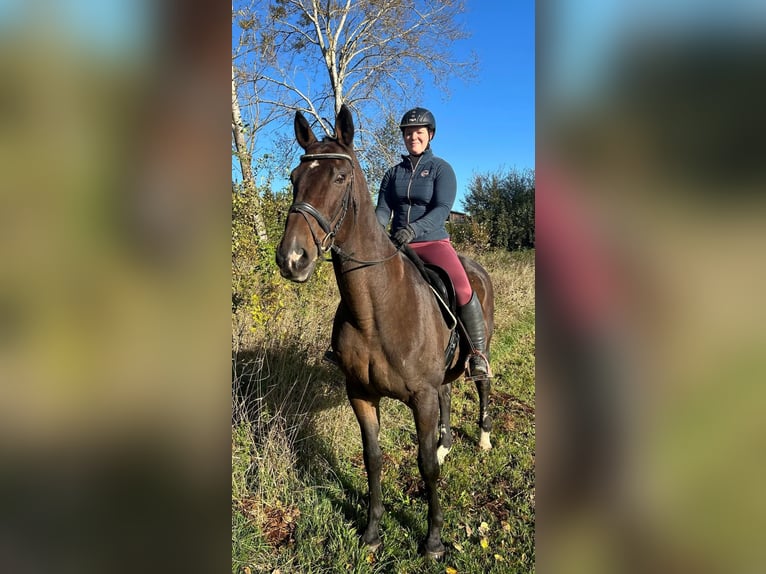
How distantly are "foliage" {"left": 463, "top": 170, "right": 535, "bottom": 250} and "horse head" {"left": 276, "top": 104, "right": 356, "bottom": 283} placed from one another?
1894cm

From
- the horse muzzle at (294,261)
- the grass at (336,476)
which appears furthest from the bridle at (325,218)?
the grass at (336,476)

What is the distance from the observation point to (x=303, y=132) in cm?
263

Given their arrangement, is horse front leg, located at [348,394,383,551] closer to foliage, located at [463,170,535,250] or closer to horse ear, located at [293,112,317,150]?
horse ear, located at [293,112,317,150]

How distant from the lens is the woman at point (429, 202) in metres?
3.42

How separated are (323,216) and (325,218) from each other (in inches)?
0.7

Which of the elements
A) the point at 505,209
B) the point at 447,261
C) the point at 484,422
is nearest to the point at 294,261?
the point at 447,261

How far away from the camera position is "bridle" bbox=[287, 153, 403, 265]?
7.28 ft

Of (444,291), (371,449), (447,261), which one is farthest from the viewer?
(447,261)

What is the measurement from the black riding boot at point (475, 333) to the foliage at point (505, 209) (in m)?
17.8

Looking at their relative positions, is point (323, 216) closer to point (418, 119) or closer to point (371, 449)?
point (418, 119)

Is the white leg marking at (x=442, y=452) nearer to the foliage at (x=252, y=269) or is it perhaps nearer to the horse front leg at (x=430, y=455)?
the horse front leg at (x=430, y=455)
